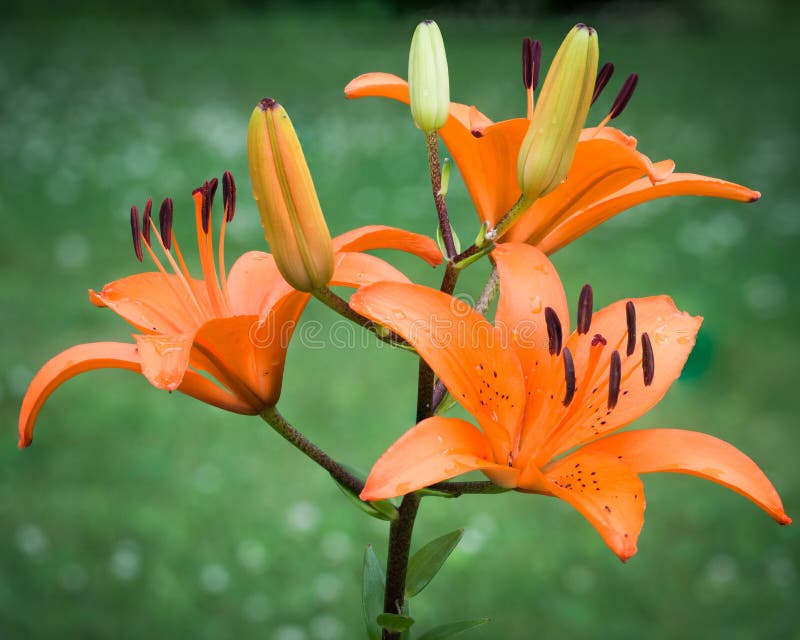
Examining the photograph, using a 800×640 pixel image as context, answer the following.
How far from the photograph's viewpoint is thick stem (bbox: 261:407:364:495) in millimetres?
860

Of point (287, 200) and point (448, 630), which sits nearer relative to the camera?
point (287, 200)

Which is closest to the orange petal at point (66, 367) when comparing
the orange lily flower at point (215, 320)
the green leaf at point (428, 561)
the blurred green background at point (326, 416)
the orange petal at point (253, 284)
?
the orange lily flower at point (215, 320)

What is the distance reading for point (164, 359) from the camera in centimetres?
73

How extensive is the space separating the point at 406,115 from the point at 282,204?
550 centimetres

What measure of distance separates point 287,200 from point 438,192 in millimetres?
157

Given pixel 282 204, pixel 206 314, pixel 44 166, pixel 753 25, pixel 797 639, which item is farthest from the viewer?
pixel 753 25

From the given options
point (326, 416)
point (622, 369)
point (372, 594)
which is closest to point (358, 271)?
point (622, 369)

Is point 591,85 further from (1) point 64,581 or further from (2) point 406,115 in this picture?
(2) point 406,115

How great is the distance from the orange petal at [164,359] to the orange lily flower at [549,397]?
14 centimetres

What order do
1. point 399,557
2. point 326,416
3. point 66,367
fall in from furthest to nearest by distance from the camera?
point 326,416 < point 399,557 < point 66,367

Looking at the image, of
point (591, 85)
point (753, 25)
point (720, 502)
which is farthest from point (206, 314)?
point (753, 25)

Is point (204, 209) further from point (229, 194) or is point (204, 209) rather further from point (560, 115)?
point (560, 115)

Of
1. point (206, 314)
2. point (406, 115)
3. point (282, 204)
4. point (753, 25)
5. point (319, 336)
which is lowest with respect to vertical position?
point (319, 336)

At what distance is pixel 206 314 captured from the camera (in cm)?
93
